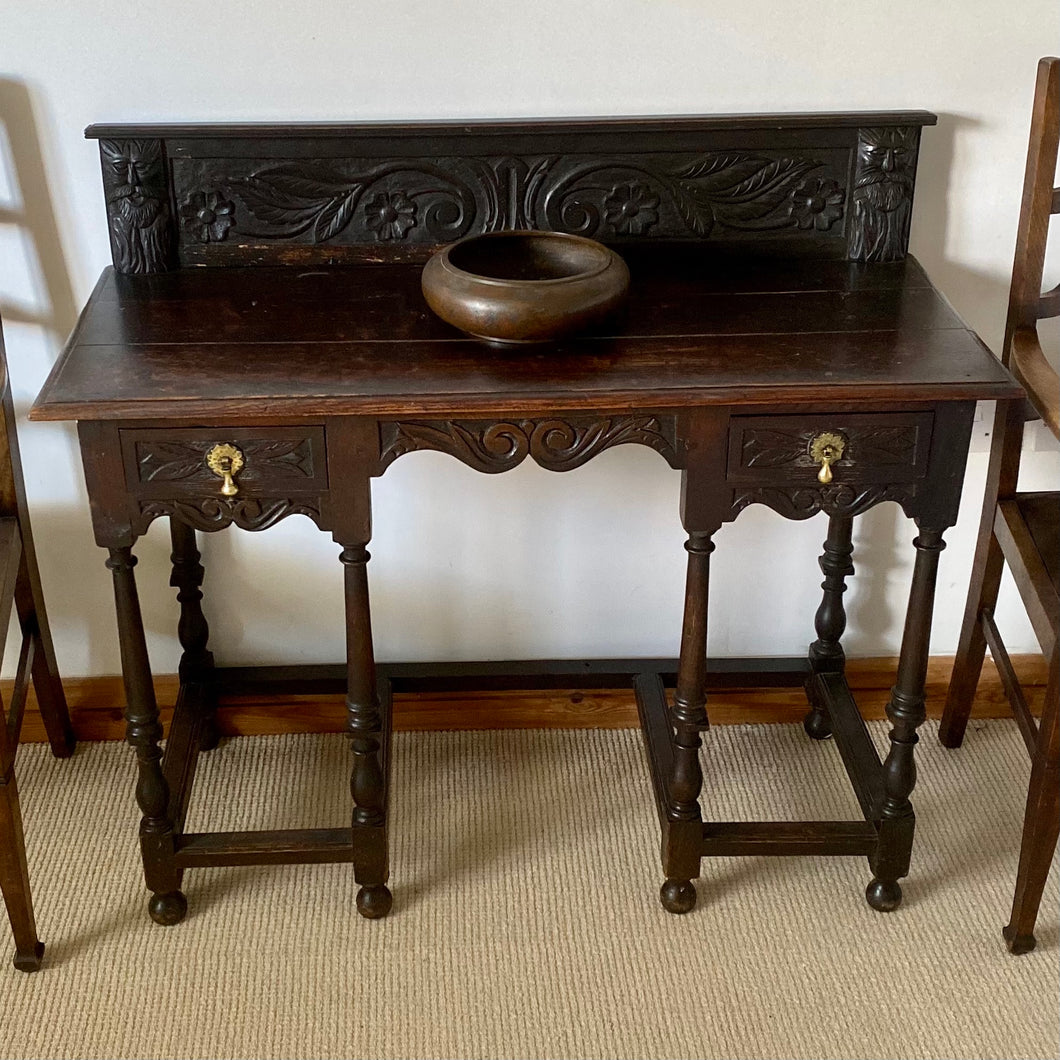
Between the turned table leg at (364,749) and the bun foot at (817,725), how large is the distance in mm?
732

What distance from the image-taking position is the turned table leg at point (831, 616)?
1.96 meters

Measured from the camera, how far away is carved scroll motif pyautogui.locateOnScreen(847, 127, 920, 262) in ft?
5.58

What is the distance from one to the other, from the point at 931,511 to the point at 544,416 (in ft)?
1.61

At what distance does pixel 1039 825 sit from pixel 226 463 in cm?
112

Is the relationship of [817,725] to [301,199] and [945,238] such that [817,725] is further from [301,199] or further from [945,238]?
[301,199]

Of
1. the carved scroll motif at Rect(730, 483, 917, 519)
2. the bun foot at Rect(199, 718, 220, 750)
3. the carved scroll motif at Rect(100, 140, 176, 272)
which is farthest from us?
the bun foot at Rect(199, 718, 220, 750)

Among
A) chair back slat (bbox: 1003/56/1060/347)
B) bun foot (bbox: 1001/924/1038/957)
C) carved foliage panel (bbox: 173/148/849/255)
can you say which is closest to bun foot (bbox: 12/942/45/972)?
carved foliage panel (bbox: 173/148/849/255)

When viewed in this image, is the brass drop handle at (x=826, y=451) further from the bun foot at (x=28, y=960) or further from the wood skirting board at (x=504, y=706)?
the bun foot at (x=28, y=960)

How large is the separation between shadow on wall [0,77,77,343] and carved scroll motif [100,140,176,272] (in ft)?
0.33

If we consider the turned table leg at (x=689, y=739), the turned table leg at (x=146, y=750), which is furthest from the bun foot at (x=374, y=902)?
the turned table leg at (x=689, y=739)

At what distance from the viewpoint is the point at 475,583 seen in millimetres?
2021

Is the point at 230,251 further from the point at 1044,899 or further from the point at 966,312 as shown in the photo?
the point at 1044,899

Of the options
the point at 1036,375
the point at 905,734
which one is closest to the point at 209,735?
the point at 905,734

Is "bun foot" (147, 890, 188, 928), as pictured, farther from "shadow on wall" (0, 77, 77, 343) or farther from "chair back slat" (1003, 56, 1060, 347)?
"chair back slat" (1003, 56, 1060, 347)
